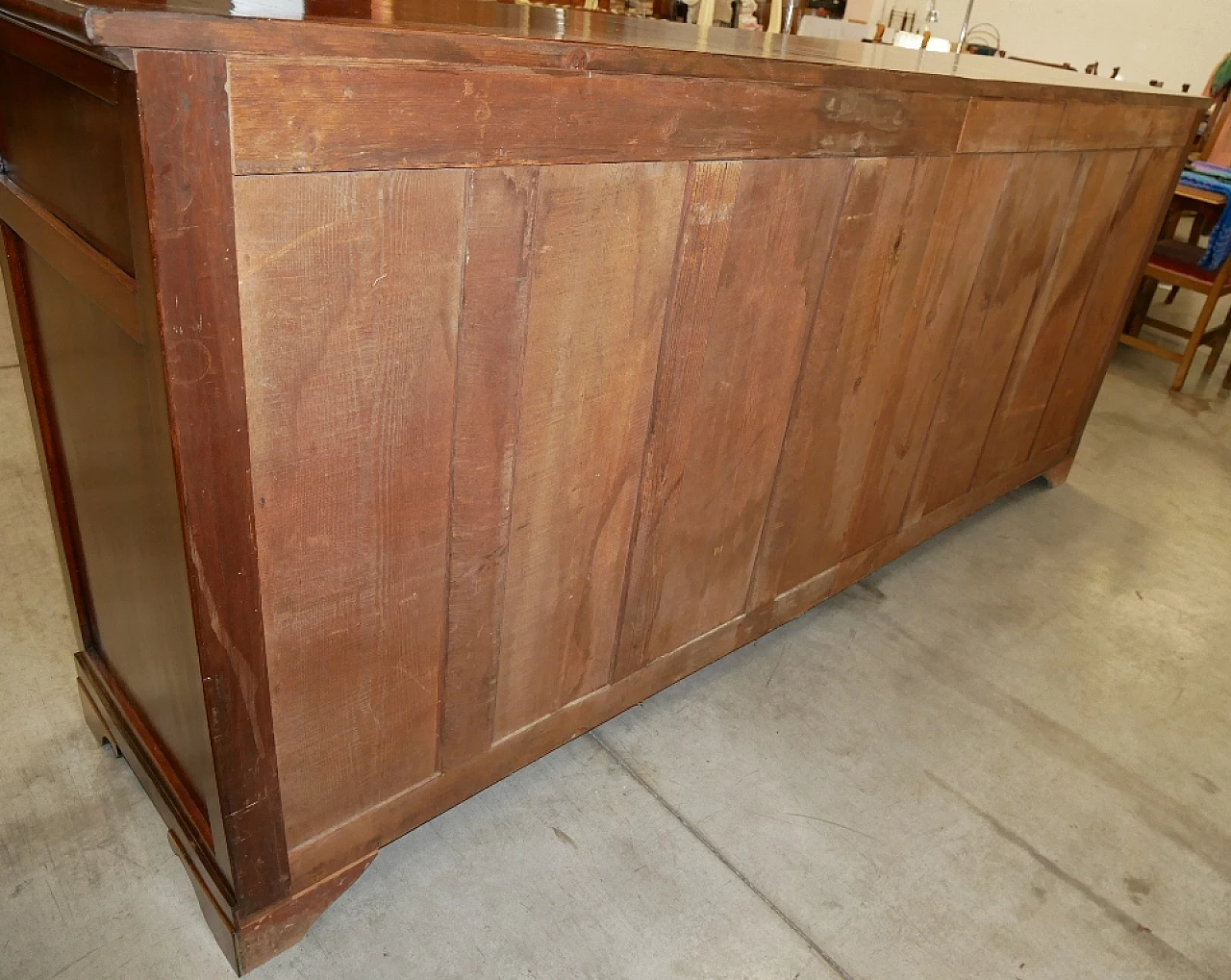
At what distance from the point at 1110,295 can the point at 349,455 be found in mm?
2295

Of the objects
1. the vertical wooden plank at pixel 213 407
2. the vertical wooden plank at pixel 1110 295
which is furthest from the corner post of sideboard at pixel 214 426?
the vertical wooden plank at pixel 1110 295

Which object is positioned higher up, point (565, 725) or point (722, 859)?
point (565, 725)

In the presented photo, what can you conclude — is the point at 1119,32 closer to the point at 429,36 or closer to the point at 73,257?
the point at 429,36

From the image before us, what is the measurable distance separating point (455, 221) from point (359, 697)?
0.61 meters

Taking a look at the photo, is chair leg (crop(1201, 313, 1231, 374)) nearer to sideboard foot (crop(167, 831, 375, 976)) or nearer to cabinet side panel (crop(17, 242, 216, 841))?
sideboard foot (crop(167, 831, 375, 976))

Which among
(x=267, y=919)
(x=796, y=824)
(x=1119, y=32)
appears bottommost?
(x=796, y=824)

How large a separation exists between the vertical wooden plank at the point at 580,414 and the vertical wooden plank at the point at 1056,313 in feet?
4.40

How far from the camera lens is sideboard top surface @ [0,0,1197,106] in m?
0.70

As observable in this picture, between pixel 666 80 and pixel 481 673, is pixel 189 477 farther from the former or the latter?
pixel 666 80

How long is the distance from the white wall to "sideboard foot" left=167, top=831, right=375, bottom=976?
667 centimetres

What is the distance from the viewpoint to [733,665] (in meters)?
1.93

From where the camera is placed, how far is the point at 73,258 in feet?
3.31

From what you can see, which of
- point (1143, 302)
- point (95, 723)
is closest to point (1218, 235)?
point (1143, 302)

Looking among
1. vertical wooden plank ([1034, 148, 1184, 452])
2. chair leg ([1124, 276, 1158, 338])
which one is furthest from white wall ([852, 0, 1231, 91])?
vertical wooden plank ([1034, 148, 1184, 452])
